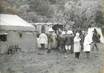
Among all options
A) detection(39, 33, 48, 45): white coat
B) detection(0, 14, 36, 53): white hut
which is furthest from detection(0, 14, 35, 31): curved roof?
detection(39, 33, 48, 45): white coat

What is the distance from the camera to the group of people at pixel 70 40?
448 cm

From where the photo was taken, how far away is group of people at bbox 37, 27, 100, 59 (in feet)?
14.7

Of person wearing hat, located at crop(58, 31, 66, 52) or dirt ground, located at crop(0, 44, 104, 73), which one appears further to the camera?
person wearing hat, located at crop(58, 31, 66, 52)

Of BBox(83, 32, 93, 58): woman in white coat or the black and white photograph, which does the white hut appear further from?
BBox(83, 32, 93, 58): woman in white coat

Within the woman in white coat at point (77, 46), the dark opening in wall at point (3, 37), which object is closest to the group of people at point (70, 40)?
the woman in white coat at point (77, 46)

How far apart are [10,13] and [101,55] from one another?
3.57 feet

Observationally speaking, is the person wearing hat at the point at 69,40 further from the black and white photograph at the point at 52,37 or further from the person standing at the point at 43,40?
the person standing at the point at 43,40

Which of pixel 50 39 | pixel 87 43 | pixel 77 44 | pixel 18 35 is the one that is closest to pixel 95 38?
pixel 87 43

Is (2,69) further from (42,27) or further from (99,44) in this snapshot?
(99,44)

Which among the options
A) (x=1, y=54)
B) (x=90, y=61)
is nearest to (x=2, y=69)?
(x=1, y=54)

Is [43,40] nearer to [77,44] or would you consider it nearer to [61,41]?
[61,41]

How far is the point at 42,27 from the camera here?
14.6 feet

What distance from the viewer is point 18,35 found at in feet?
14.5

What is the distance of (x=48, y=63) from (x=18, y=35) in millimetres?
442
